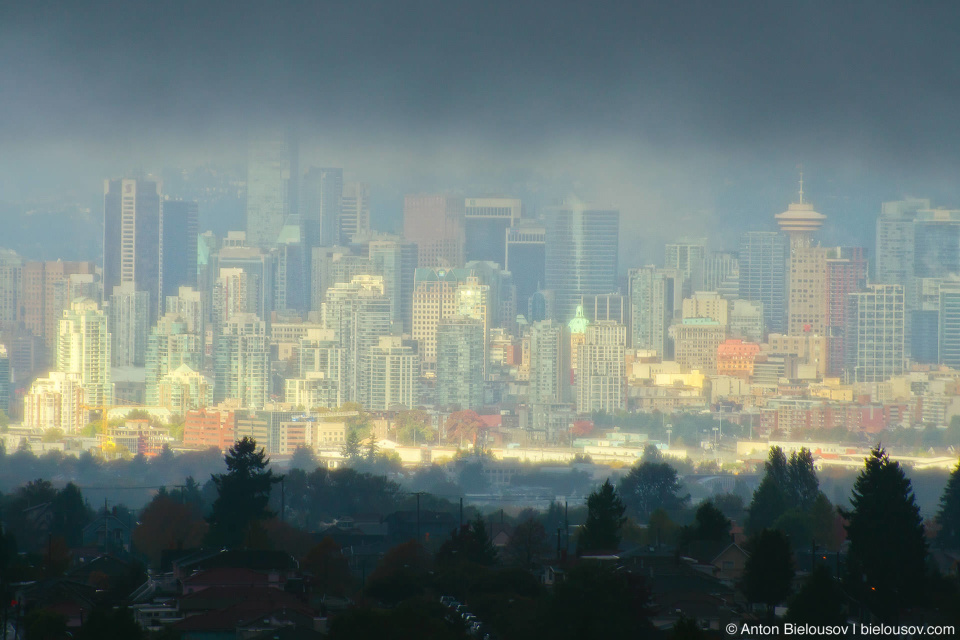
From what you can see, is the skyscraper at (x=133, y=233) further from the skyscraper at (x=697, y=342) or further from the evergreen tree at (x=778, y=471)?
the evergreen tree at (x=778, y=471)

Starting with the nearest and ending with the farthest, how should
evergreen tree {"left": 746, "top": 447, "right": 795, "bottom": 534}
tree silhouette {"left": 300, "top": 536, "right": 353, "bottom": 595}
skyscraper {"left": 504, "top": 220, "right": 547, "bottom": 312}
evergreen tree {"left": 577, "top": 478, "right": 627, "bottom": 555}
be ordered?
1. tree silhouette {"left": 300, "top": 536, "right": 353, "bottom": 595}
2. evergreen tree {"left": 577, "top": 478, "right": 627, "bottom": 555}
3. evergreen tree {"left": 746, "top": 447, "right": 795, "bottom": 534}
4. skyscraper {"left": 504, "top": 220, "right": 547, "bottom": 312}

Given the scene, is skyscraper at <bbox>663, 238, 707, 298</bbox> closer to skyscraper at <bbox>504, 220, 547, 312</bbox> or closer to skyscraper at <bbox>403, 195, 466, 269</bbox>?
skyscraper at <bbox>504, 220, 547, 312</bbox>

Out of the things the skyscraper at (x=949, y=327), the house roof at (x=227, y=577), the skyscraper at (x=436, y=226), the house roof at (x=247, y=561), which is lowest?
the house roof at (x=227, y=577)

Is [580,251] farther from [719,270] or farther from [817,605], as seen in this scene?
[817,605]

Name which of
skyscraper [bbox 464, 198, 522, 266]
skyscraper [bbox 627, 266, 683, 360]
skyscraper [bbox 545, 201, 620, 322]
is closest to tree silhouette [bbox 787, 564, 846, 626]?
skyscraper [bbox 627, 266, 683, 360]

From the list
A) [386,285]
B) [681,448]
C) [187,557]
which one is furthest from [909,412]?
[187,557]

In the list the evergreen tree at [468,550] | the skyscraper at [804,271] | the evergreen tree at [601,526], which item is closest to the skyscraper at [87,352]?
the skyscraper at [804,271]

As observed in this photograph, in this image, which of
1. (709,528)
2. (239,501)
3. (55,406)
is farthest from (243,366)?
(709,528)
